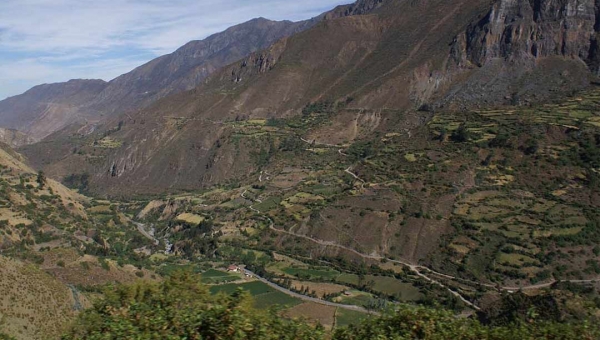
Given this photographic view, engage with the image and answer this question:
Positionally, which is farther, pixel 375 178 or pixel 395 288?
pixel 375 178

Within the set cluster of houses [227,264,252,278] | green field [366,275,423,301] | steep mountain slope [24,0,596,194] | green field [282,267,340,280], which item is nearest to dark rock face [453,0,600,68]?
steep mountain slope [24,0,596,194]

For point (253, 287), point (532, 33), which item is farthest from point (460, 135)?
point (532, 33)

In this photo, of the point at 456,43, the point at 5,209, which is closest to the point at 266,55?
the point at 456,43

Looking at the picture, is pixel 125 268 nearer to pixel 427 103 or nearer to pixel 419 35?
pixel 427 103

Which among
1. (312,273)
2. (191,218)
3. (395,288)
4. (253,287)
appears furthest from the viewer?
(191,218)

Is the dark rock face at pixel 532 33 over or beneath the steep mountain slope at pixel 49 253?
over

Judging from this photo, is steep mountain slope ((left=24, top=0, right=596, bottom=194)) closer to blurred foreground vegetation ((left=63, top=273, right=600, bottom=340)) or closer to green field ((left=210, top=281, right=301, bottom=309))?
green field ((left=210, top=281, right=301, bottom=309))

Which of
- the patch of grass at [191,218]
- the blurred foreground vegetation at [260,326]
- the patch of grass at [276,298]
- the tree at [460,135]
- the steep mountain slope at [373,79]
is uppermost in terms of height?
the steep mountain slope at [373,79]

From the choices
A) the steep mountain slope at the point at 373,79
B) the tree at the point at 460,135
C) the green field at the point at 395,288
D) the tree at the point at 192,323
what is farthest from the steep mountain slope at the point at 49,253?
the tree at the point at 460,135

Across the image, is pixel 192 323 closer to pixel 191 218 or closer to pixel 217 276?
pixel 217 276

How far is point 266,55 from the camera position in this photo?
6816 inches

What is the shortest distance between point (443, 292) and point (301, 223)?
23.5 m

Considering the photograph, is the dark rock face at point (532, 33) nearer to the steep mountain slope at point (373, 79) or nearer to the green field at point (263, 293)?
the steep mountain slope at point (373, 79)

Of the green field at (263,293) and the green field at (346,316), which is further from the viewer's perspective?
the green field at (263,293)
